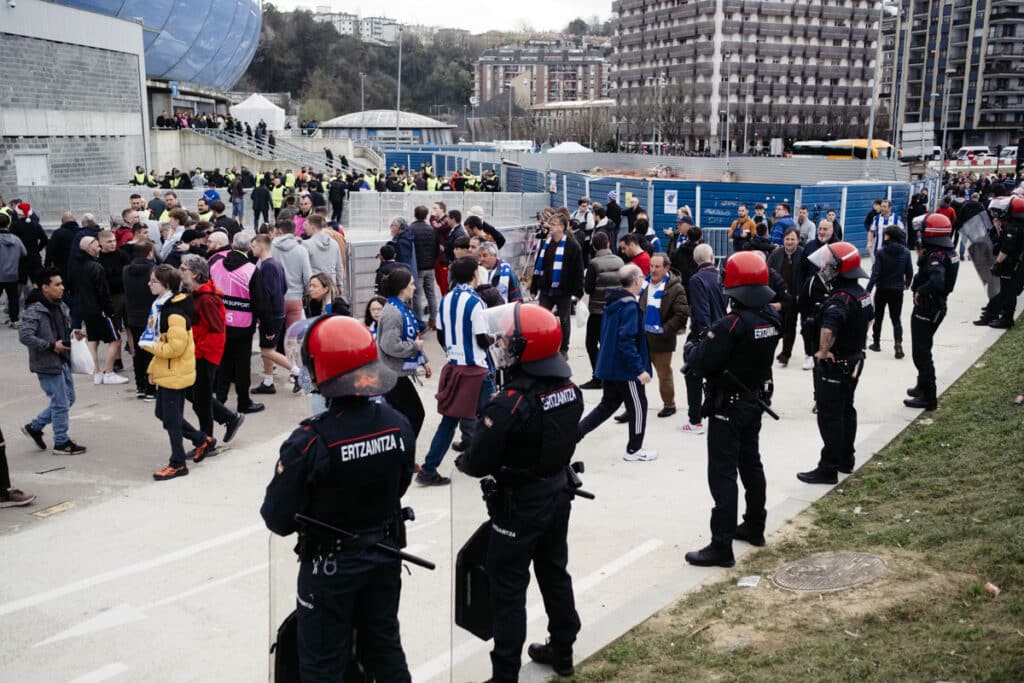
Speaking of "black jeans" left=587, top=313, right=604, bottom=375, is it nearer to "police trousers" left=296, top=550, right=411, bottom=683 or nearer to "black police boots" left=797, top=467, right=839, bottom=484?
"black police boots" left=797, top=467, right=839, bottom=484

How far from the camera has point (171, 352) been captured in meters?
7.96

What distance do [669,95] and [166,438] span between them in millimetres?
98808

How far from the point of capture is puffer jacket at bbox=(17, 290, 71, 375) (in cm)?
834

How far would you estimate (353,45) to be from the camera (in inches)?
4764

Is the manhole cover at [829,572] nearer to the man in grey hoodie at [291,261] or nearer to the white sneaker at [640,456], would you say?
the white sneaker at [640,456]

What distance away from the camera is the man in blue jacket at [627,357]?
8.43m

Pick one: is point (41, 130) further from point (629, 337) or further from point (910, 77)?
point (910, 77)

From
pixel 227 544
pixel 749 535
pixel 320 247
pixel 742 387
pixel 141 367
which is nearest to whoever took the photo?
pixel 742 387

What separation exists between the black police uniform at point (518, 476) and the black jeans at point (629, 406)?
3.84 m

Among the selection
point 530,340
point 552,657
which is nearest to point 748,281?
point 530,340

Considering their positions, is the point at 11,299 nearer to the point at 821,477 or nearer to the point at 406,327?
the point at 406,327

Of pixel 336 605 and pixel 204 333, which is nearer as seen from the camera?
pixel 336 605

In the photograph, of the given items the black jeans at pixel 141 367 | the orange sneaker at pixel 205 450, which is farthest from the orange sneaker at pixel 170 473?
the black jeans at pixel 141 367

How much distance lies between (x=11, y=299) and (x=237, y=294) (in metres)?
6.35
